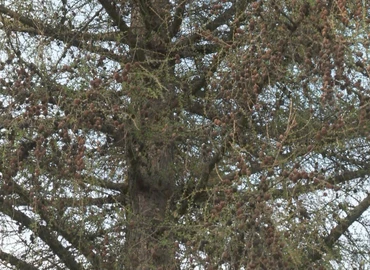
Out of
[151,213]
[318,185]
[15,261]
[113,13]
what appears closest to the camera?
[318,185]

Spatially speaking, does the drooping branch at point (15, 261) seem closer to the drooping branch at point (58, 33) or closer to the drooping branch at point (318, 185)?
the drooping branch at point (58, 33)

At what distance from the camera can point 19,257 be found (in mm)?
5438

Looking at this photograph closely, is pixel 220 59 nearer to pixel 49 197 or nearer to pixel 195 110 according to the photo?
pixel 195 110

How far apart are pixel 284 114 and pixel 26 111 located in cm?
185

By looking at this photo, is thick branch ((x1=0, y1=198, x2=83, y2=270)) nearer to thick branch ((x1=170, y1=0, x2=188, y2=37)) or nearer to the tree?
the tree

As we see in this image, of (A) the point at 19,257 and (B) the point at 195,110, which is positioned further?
(B) the point at 195,110

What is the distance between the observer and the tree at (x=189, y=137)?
4555 millimetres

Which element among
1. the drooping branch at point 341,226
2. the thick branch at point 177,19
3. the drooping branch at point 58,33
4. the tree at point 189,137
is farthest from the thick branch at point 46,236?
the thick branch at point 177,19

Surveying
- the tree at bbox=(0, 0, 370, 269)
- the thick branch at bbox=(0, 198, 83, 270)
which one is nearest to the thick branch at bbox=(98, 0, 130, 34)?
the tree at bbox=(0, 0, 370, 269)

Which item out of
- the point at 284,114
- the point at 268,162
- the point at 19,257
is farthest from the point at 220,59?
the point at 19,257

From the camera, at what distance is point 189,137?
5.86 metres

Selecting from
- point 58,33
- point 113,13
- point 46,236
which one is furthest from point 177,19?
point 46,236

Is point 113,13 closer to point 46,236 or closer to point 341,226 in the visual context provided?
point 46,236

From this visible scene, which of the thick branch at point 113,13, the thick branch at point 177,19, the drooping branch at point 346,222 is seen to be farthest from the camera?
the thick branch at point 113,13
